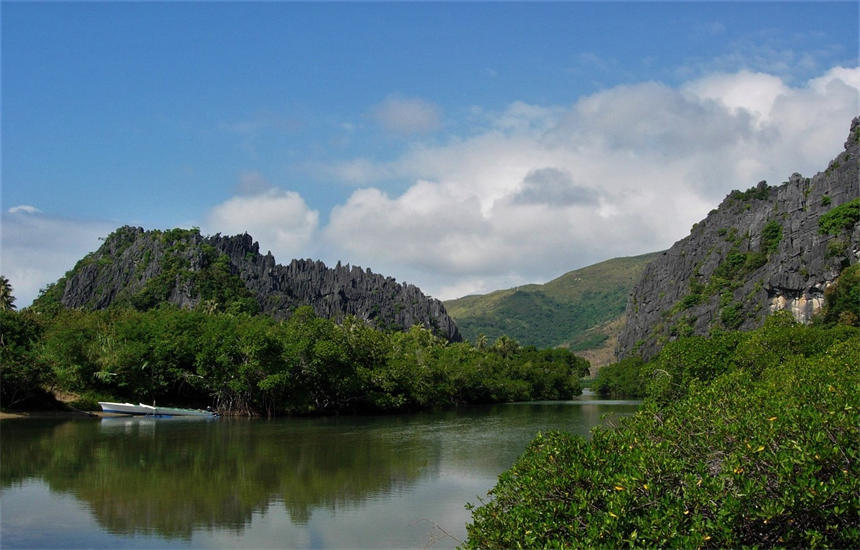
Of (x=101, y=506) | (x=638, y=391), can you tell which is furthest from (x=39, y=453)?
(x=638, y=391)

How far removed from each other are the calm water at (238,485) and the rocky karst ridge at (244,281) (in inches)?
3154

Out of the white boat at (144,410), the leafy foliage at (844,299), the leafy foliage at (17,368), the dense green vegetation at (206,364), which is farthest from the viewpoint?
the leafy foliage at (844,299)

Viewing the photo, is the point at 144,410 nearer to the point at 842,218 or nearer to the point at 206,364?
the point at 206,364

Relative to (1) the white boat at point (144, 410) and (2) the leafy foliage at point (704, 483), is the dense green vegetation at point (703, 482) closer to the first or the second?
(2) the leafy foliage at point (704, 483)

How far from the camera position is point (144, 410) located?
156ft

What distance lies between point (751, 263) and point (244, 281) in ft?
319

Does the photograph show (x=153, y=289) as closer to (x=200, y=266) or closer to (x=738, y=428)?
(x=200, y=266)

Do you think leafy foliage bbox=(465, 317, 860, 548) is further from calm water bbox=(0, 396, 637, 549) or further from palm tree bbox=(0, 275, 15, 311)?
palm tree bbox=(0, 275, 15, 311)

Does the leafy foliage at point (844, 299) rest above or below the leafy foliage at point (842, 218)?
below

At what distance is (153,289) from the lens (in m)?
127

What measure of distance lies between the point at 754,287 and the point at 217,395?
84.8 m

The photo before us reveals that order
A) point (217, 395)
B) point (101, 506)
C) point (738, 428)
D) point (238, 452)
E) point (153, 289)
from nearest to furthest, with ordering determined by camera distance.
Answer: point (738, 428), point (101, 506), point (238, 452), point (217, 395), point (153, 289)

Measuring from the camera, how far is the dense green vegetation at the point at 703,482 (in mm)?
7891

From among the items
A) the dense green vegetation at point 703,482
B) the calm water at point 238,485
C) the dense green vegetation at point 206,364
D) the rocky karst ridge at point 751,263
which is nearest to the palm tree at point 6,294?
the dense green vegetation at point 206,364
